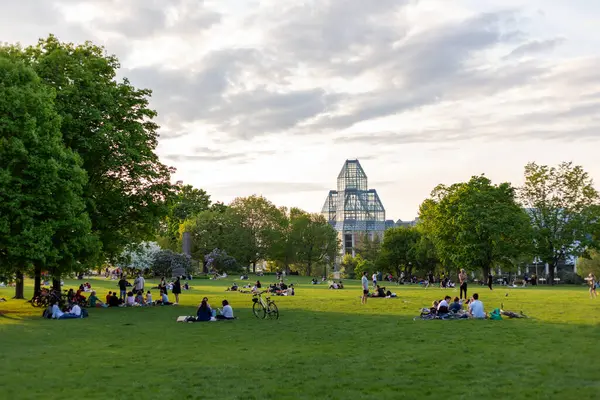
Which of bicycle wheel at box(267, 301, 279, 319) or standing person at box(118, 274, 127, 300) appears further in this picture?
standing person at box(118, 274, 127, 300)

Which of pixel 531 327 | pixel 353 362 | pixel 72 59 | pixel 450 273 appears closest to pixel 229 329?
pixel 353 362

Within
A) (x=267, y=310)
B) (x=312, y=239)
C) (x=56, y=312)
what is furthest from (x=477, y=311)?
(x=312, y=239)

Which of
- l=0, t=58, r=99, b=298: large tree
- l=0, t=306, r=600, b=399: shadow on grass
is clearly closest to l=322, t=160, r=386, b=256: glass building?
l=0, t=58, r=99, b=298: large tree

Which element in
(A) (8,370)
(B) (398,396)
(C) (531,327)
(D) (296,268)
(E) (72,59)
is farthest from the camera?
(D) (296,268)

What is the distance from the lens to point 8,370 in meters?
16.3

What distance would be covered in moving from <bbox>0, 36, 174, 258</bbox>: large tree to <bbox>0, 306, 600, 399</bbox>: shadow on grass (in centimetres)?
1474

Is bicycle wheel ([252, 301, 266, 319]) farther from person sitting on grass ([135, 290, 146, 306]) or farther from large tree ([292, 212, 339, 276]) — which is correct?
large tree ([292, 212, 339, 276])

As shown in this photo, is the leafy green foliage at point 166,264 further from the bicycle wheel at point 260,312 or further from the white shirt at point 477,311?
the white shirt at point 477,311

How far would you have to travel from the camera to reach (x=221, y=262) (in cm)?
11112

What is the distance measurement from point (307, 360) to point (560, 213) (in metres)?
76.1

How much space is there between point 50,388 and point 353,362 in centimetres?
730

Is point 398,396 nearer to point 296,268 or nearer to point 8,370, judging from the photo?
point 8,370

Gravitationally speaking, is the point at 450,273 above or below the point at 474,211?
below

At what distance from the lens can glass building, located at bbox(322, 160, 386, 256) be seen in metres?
174
